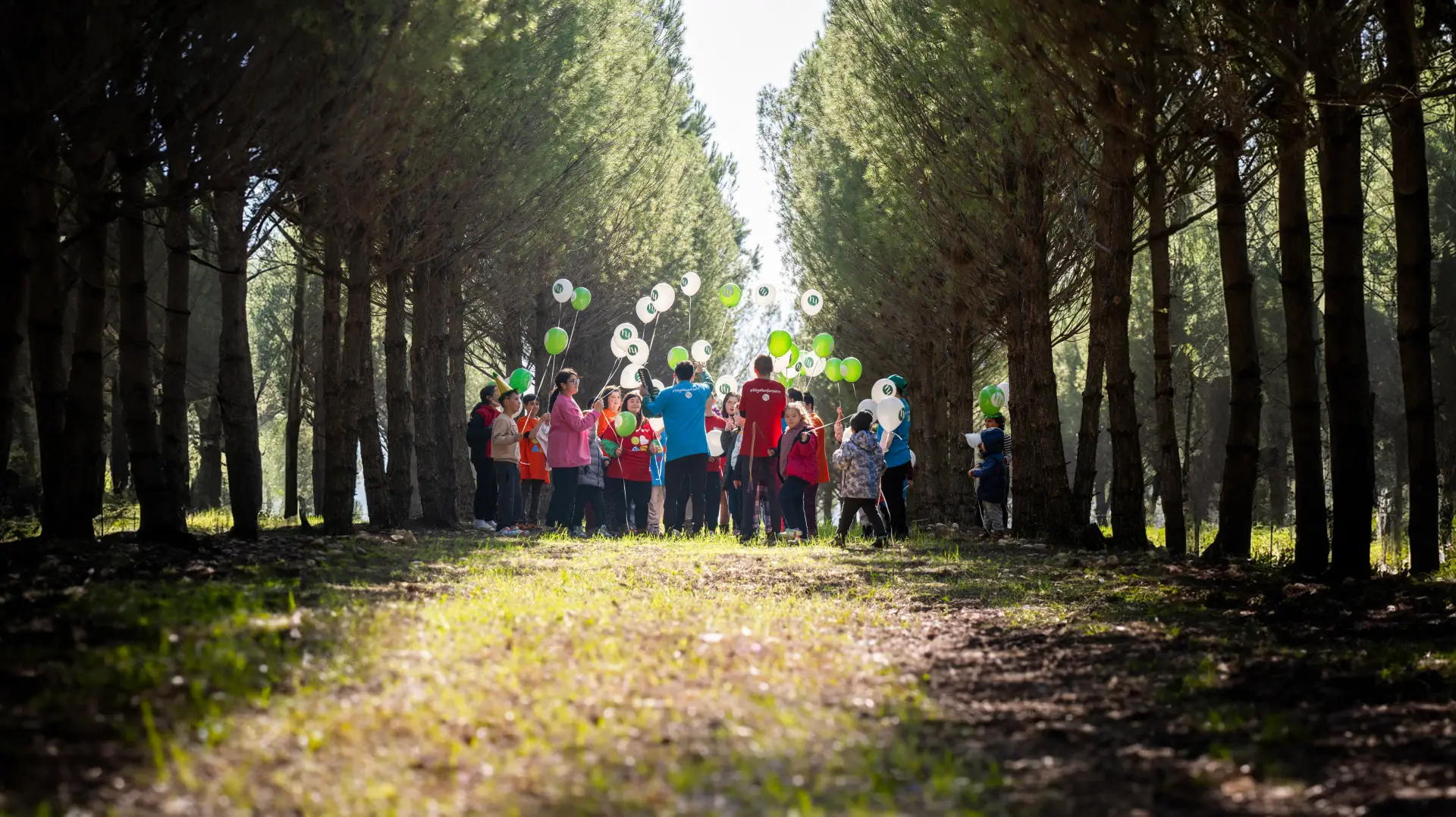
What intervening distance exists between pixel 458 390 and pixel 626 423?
8103mm

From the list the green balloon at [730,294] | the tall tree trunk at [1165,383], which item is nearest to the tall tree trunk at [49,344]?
the tall tree trunk at [1165,383]

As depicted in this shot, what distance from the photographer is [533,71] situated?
16.3 metres

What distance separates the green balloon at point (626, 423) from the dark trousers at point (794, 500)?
2072mm

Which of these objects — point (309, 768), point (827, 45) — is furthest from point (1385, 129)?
point (309, 768)

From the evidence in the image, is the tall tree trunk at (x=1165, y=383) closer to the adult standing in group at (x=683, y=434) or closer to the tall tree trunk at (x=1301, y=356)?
the tall tree trunk at (x=1301, y=356)

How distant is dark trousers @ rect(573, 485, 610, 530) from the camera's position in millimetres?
17469

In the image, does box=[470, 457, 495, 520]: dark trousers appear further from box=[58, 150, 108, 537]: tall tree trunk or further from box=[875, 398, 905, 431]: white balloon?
box=[58, 150, 108, 537]: tall tree trunk

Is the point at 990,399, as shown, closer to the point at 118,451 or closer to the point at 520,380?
the point at 520,380

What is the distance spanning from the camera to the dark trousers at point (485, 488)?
17.2 metres

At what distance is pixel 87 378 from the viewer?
386 inches

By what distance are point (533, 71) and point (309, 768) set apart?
13560 mm

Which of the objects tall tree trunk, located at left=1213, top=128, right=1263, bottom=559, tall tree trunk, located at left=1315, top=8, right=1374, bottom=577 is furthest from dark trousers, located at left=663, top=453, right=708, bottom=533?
tall tree trunk, located at left=1315, top=8, right=1374, bottom=577

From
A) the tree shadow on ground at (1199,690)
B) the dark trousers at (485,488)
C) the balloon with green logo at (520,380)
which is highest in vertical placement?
the balloon with green logo at (520,380)

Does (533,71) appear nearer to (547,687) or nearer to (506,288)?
(506,288)
